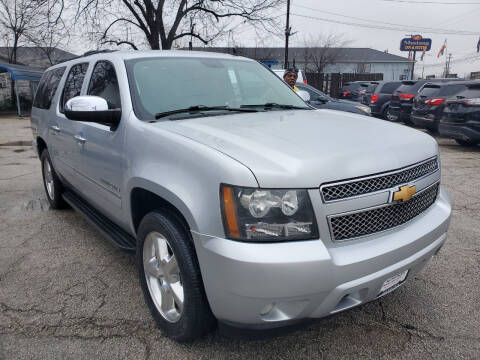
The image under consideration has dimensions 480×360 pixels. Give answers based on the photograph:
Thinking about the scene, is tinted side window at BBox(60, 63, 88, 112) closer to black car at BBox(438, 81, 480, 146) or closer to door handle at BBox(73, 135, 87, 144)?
door handle at BBox(73, 135, 87, 144)

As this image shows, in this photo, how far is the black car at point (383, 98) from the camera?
14.2 m

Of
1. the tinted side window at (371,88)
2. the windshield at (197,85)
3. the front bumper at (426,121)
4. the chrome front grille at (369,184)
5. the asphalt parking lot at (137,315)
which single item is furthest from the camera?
the tinted side window at (371,88)

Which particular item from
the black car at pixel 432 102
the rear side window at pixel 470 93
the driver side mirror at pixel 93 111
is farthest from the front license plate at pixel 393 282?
the black car at pixel 432 102

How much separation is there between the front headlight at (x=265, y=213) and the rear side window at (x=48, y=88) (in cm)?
345

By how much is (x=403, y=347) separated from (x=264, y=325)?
3.35 feet

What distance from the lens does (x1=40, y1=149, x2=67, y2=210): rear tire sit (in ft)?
15.0

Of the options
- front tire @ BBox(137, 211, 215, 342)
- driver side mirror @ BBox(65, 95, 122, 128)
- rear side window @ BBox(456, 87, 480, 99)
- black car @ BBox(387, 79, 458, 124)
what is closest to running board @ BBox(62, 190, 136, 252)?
front tire @ BBox(137, 211, 215, 342)

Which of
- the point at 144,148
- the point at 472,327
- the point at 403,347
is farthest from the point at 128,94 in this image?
the point at 472,327

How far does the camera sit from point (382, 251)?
1.91 m

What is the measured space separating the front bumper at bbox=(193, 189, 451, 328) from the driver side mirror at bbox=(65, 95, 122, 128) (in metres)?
1.23

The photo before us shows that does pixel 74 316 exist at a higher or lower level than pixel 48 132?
lower

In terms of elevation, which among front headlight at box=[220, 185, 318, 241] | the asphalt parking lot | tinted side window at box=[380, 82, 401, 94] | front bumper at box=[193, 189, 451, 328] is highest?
tinted side window at box=[380, 82, 401, 94]

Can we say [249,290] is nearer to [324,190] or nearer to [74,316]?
[324,190]

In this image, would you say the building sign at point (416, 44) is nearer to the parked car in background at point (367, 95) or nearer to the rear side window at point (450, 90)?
the parked car in background at point (367, 95)
